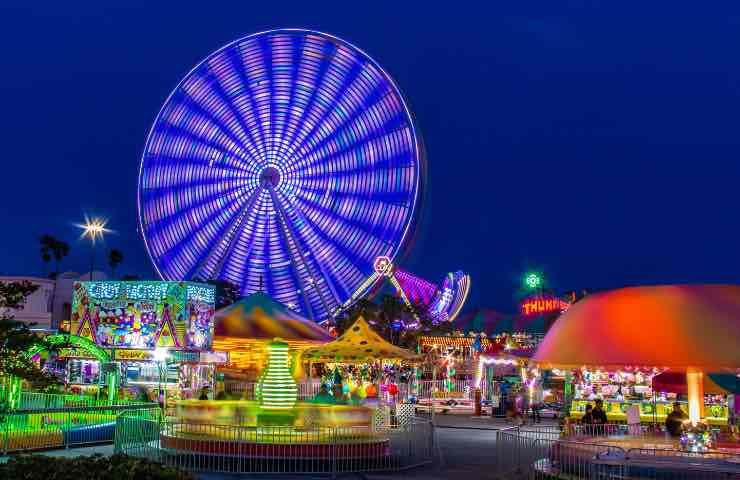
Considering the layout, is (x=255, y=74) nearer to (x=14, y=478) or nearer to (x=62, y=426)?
(x=62, y=426)

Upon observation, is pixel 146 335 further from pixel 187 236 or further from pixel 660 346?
pixel 660 346

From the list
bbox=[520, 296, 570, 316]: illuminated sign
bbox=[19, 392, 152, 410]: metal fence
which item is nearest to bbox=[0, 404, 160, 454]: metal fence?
bbox=[19, 392, 152, 410]: metal fence

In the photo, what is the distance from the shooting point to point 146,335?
28.7 meters

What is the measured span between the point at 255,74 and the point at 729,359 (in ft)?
114

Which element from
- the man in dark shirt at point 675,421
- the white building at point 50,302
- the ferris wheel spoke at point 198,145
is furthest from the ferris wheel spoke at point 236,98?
the man in dark shirt at point 675,421

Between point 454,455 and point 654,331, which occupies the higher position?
point 654,331

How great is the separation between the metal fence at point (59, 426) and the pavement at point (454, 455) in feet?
0.80

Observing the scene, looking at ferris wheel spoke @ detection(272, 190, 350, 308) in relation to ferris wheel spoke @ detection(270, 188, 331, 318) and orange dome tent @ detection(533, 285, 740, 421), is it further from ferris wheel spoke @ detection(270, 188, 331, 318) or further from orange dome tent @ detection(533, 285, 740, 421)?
orange dome tent @ detection(533, 285, 740, 421)

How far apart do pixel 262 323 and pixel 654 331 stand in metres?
21.5

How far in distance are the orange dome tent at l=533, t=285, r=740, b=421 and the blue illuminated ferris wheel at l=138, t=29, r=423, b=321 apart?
25.9 m

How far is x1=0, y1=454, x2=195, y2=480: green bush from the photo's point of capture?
758 centimetres

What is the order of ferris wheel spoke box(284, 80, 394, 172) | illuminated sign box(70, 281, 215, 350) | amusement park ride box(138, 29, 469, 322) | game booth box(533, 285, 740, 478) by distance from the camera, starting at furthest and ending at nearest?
ferris wheel spoke box(284, 80, 394, 172), amusement park ride box(138, 29, 469, 322), illuminated sign box(70, 281, 215, 350), game booth box(533, 285, 740, 478)

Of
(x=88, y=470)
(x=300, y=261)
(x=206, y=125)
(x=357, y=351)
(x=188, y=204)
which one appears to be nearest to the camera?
(x=88, y=470)

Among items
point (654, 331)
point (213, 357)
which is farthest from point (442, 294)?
point (654, 331)
